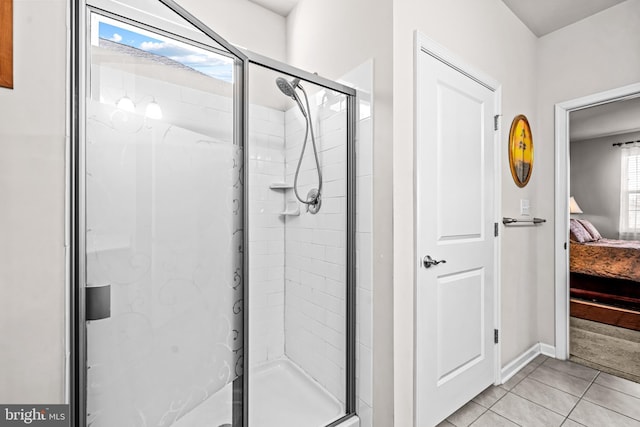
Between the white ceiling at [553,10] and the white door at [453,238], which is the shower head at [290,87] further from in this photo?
the white ceiling at [553,10]

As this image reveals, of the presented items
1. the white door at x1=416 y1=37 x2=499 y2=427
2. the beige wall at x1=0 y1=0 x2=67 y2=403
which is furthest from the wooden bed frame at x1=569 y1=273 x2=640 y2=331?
the beige wall at x1=0 y1=0 x2=67 y2=403

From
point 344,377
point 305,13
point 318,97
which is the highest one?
point 305,13

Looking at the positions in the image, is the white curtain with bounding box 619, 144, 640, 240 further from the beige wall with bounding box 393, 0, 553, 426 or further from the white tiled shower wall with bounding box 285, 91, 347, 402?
the white tiled shower wall with bounding box 285, 91, 347, 402

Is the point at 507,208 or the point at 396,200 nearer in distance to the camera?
the point at 396,200

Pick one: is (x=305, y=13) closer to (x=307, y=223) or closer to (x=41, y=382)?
(x=307, y=223)

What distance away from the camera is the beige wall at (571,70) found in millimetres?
2248

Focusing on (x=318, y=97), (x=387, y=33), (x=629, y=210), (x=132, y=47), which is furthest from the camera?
(x=629, y=210)

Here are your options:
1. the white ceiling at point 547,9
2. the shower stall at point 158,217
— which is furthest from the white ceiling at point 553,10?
the shower stall at point 158,217

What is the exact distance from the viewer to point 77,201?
71 centimetres

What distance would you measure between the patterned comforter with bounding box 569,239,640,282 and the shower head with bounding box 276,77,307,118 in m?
3.86

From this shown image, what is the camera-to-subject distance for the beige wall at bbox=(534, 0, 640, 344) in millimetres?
2248

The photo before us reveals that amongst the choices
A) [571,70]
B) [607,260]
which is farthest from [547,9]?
[607,260]

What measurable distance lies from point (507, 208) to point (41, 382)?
104 inches

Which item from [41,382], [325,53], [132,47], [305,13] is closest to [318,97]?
[325,53]
